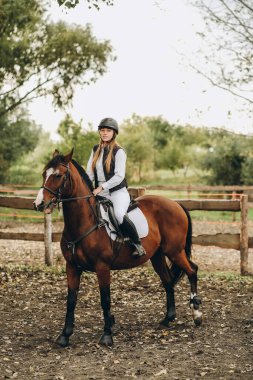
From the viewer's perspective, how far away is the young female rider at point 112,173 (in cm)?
636

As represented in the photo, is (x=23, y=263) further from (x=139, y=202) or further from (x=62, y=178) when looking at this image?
(x=62, y=178)

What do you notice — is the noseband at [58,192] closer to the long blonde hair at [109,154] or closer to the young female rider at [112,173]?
the young female rider at [112,173]

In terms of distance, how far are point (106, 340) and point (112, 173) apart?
1.89 meters

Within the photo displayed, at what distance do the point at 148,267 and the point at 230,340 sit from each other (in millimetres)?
4379

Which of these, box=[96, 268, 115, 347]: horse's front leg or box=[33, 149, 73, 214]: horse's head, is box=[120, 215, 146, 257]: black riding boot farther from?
box=[33, 149, 73, 214]: horse's head

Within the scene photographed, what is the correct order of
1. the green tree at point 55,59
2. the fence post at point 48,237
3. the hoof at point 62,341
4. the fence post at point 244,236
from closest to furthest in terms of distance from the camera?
the hoof at point 62,341, the fence post at point 244,236, the fence post at point 48,237, the green tree at point 55,59

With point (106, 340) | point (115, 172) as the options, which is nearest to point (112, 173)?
point (115, 172)

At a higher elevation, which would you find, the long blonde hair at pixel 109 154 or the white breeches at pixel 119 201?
the long blonde hair at pixel 109 154

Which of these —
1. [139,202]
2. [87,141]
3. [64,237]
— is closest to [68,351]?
[64,237]

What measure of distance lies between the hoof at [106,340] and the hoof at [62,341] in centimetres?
37

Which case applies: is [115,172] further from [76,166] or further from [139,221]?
[139,221]

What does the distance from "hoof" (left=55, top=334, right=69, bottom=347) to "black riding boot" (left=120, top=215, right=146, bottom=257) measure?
126cm

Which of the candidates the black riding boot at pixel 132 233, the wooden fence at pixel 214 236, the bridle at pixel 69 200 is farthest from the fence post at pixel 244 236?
the bridle at pixel 69 200

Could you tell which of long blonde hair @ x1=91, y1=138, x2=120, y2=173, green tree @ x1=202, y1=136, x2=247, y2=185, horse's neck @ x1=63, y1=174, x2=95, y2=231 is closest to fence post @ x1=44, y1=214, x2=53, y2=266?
long blonde hair @ x1=91, y1=138, x2=120, y2=173
